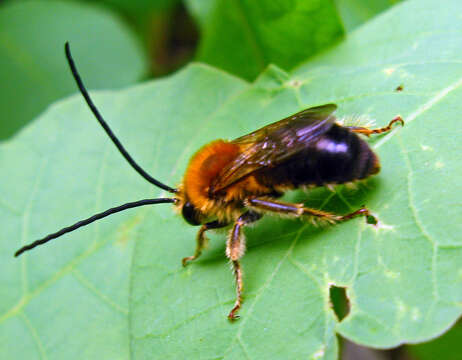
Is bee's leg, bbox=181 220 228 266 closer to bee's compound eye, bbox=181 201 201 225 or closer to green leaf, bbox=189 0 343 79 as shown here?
bee's compound eye, bbox=181 201 201 225

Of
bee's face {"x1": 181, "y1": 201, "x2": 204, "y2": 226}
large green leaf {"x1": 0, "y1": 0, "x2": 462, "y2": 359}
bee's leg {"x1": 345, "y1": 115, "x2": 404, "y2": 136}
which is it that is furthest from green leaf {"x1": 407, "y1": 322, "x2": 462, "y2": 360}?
bee's face {"x1": 181, "y1": 201, "x2": 204, "y2": 226}

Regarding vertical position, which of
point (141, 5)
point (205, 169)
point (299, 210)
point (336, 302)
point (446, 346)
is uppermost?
point (205, 169)

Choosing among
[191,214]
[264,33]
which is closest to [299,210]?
[191,214]

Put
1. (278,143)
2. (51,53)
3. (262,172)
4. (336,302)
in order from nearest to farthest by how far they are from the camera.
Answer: (336,302), (278,143), (262,172), (51,53)

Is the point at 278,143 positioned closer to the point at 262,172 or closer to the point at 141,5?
the point at 262,172

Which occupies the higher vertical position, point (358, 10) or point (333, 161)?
point (333, 161)

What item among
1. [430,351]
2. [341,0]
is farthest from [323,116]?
[430,351]
